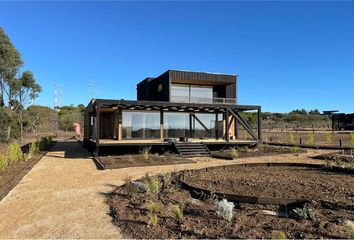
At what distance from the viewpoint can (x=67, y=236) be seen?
15.2 feet

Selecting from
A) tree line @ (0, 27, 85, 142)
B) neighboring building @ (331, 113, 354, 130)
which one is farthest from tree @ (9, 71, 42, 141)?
neighboring building @ (331, 113, 354, 130)

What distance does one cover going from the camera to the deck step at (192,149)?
638 inches

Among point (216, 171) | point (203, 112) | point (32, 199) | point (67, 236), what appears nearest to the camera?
point (67, 236)

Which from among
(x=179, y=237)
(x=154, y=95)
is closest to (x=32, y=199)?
(x=179, y=237)

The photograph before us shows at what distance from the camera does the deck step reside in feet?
53.2


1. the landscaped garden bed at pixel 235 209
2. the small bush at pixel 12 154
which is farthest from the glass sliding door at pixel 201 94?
the landscaped garden bed at pixel 235 209

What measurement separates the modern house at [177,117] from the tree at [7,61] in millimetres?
13031

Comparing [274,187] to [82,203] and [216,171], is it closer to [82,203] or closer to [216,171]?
[216,171]

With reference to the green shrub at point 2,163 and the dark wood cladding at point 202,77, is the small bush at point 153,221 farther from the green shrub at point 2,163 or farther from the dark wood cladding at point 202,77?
the dark wood cladding at point 202,77

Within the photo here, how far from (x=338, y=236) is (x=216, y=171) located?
6.01m

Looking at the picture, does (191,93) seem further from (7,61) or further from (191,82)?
(7,61)

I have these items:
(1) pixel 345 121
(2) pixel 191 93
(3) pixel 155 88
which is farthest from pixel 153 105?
(1) pixel 345 121

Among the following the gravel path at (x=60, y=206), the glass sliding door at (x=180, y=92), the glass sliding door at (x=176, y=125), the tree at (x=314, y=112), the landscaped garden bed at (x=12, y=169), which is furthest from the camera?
the tree at (x=314, y=112)

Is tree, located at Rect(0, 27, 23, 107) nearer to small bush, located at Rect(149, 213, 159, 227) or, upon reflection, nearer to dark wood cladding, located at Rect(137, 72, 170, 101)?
dark wood cladding, located at Rect(137, 72, 170, 101)
